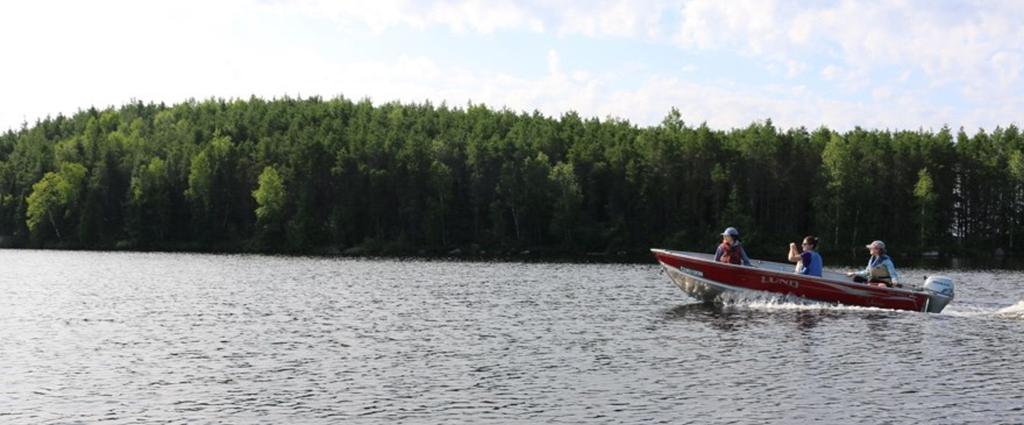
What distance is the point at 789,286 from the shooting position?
40.3 metres

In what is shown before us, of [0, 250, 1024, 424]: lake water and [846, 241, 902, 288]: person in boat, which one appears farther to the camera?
[846, 241, 902, 288]: person in boat

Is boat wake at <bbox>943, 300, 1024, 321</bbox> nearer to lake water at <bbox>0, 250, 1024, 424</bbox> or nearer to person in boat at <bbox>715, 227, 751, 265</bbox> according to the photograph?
lake water at <bbox>0, 250, 1024, 424</bbox>

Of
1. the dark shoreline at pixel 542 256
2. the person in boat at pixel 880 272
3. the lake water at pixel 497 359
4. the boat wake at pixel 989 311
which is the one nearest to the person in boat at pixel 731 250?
the lake water at pixel 497 359

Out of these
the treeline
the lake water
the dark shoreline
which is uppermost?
the treeline

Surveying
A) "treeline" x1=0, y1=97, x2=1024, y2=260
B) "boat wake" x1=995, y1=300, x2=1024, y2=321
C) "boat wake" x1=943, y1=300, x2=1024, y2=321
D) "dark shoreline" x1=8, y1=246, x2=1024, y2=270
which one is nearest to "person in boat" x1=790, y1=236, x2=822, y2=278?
"boat wake" x1=943, y1=300, x2=1024, y2=321

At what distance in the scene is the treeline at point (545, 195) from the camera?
394 feet

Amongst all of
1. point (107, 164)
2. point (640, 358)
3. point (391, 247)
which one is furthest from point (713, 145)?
point (640, 358)

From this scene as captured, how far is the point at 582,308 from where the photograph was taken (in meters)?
42.4

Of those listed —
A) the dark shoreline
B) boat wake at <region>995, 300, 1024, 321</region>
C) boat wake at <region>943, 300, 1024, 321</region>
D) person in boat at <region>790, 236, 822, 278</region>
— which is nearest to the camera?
boat wake at <region>995, 300, 1024, 321</region>

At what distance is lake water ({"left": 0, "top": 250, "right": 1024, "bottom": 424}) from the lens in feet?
70.5

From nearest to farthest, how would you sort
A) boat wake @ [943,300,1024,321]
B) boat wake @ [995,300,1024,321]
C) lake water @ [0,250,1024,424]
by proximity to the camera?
1. lake water @ [0,250,1024,424]
2. boat wake @ [995,300,1024,321]
3. boat wake @ [943,300,1024,321]

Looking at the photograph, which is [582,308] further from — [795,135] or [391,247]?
[795,135]

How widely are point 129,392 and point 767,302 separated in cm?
2486

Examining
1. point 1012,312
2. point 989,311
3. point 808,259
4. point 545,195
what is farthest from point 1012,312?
point 545,195
